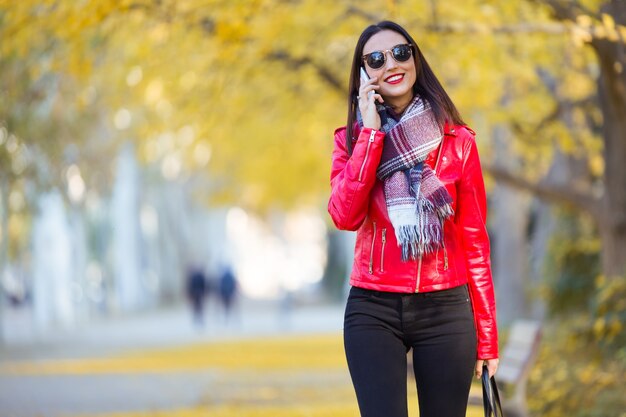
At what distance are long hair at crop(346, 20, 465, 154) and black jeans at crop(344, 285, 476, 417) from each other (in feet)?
2.08

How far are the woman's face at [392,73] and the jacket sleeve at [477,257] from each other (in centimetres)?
31

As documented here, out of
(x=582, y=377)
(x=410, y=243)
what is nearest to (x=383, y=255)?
(x=410, y=243)

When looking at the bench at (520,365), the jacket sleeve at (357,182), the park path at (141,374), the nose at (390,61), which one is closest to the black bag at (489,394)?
the jacket sleeve at (357,182)

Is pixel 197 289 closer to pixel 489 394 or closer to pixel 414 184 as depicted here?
pixel 489 394

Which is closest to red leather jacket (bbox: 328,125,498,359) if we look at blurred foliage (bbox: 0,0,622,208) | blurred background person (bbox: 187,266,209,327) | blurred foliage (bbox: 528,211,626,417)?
blurred foliage (bbox: 0,0,622,208)

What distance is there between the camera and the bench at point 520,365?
9500mm

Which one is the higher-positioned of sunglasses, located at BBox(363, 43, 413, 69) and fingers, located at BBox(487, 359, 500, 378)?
sunglasses, located at BBox(363, 43, 413, 69)

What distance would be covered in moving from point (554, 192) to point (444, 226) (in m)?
10.8

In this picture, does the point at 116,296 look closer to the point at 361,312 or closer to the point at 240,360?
the point at 240,360

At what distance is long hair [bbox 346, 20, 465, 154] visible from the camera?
191 inches

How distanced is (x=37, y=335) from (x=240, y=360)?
42.1 feet

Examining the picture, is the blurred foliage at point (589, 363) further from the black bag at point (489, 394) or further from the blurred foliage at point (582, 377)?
the black bag at point (489, 394)

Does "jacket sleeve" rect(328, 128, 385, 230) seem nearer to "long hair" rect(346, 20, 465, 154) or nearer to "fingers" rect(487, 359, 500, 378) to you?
"long hair" rect(346, 20, 465, 154)

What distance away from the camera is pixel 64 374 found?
19.0 meters
